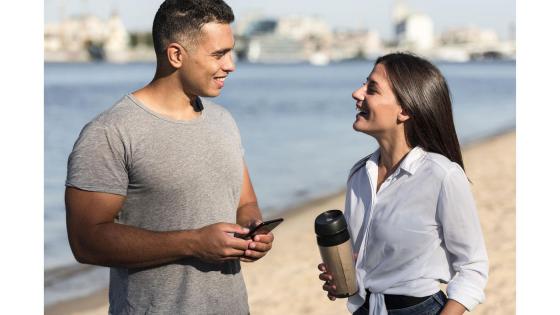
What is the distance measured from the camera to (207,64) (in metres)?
2.96

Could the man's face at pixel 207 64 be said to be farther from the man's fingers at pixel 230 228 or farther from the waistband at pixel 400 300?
the waistband at pixel 400 300

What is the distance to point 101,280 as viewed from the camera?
9172 mm

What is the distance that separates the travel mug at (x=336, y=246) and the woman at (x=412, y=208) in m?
0.06

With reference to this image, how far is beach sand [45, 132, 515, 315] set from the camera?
24.1ft

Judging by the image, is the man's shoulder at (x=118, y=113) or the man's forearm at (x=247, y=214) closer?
the man's shoulder at (x=118, y=113)

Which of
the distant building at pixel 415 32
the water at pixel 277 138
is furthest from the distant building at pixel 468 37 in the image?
the water at pixel 277 138

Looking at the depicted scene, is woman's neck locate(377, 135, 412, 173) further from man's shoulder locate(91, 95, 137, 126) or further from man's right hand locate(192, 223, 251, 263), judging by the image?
man's shoulder locate(91, 95, 137, 126)

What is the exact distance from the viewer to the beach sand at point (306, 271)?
7359 millimetres

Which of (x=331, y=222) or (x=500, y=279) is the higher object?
(x=331, y=222)

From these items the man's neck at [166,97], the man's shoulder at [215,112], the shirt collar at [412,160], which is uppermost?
the man's neck at [166,97]

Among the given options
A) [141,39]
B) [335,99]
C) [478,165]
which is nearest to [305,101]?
[335,99]

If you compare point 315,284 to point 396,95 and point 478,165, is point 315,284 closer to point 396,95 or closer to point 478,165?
point 396,95
